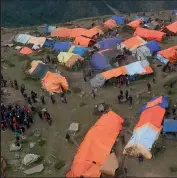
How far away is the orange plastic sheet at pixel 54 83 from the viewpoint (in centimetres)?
3014

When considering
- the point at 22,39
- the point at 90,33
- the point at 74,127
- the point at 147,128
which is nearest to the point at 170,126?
the point at 147,128

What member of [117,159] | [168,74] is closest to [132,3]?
[168,74]

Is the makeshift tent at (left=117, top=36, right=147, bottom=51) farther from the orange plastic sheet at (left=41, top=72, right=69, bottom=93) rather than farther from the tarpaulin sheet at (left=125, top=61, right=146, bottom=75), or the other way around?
the orange plastic sheet at (left=41, top=72, right=69, bottom=93)

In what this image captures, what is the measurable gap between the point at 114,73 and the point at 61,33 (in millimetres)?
15336

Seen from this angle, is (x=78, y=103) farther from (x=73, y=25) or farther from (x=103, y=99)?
(x=73, y=25)

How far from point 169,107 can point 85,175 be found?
29.4 feet

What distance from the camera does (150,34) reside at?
3953 cm

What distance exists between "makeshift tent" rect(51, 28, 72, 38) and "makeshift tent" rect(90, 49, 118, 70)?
9.82 metres

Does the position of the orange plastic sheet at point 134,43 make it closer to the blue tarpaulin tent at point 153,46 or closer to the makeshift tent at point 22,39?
the blue tarpaulin tent at point 153,46

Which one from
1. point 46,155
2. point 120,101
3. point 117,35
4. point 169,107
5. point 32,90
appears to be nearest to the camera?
point 46,155

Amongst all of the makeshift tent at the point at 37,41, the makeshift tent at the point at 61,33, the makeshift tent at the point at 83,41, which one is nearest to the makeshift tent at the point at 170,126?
Result: the makeshift tent at the point at 83,41

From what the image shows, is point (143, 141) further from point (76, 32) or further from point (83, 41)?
point (76, 32)

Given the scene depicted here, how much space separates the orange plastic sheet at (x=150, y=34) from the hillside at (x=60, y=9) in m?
38.7

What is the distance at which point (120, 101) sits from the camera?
1087 inches
